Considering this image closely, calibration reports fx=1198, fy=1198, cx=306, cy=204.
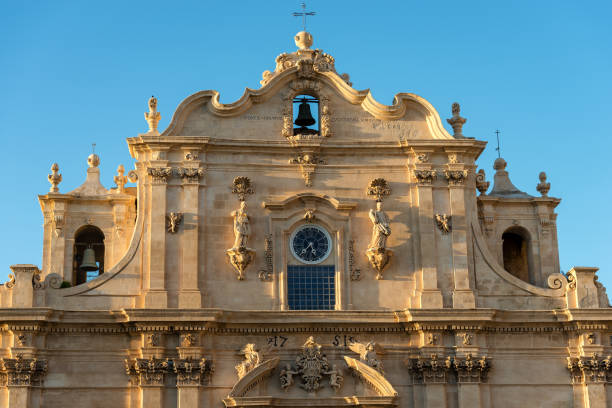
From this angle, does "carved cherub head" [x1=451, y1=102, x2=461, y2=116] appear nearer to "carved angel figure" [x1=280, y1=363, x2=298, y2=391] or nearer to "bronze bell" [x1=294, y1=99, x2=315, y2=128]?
"bronze bell" [x1=294, y1=99, x2=315, y2=128]

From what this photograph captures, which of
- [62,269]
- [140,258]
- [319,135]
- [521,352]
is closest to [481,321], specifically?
[521,352]

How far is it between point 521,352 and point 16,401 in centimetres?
1461

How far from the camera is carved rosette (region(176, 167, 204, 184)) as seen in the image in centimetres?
3616

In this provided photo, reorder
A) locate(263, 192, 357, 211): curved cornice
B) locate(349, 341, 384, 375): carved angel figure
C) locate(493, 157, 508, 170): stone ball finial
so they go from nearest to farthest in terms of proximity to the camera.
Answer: locate(349, 341, 384, 375): carved angel figure → locate(263, 192, 357, 211): curved cornice → locate(493, 157, 508, 170): stone ball finial

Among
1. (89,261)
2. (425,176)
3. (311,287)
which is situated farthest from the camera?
(89,261)

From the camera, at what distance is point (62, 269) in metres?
36.7

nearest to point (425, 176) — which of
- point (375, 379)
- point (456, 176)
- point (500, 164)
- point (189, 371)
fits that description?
point (456, 176)

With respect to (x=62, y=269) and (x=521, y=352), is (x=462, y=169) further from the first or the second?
(x=62, y=269)

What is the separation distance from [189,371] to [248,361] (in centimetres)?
170

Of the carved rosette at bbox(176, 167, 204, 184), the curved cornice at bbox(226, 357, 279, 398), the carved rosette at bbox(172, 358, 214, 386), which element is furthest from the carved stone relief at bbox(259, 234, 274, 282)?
the carved rosette at bbox(172, 358, 214, 386)

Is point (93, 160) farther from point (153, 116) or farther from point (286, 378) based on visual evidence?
point (286, 378)

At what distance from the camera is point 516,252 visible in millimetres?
39562

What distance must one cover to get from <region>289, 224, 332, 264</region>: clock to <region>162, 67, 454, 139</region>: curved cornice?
422cm

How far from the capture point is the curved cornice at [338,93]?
3706 centimetres
